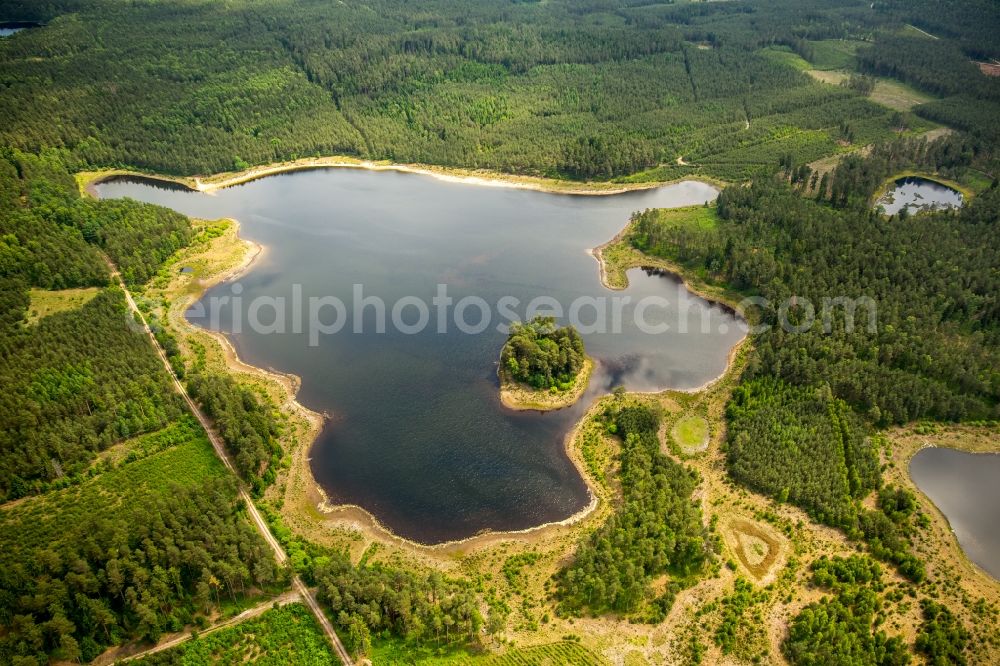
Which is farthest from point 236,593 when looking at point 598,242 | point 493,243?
point 598,242

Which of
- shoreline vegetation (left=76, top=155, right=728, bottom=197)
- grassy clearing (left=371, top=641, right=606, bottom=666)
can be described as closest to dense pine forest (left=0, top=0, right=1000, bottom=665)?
grassy clearing (left=371, top=641, right=606, bottom=666)

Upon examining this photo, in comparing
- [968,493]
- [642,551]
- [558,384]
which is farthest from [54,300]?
[968,493]

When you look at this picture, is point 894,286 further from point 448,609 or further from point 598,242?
point 448,609

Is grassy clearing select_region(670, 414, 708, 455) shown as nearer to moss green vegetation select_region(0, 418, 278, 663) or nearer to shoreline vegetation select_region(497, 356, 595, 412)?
shoreline vegetation select_region(497, 356, 595, 412)

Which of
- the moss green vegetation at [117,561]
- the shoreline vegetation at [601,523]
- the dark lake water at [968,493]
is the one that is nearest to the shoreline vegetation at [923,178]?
the dark lake water at [968,493]

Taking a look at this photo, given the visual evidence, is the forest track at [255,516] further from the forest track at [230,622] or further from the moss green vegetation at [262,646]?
the forest track at [230,622]
